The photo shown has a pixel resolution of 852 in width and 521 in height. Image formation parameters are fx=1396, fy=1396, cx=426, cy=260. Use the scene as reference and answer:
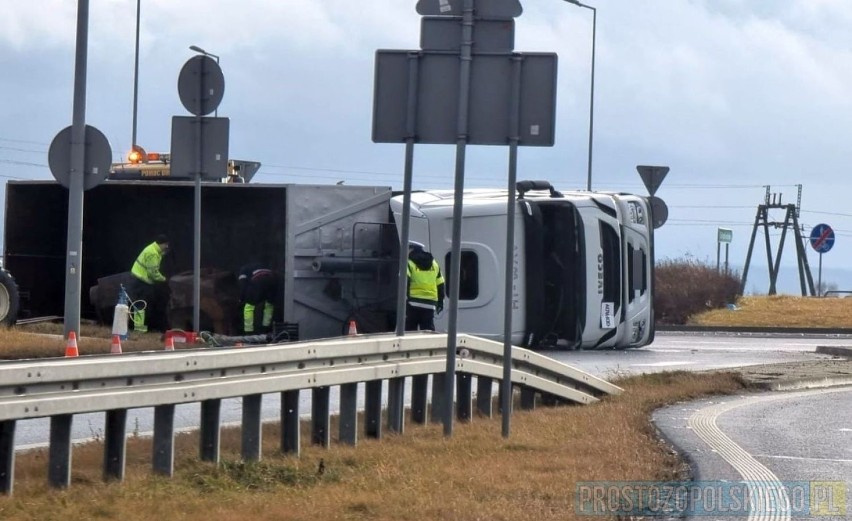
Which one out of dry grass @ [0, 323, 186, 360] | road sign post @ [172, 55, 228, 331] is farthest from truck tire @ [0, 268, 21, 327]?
road sign post @ [172, 55, 228, 331]

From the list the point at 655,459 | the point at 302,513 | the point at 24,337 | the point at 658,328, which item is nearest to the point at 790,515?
the point at 655,459

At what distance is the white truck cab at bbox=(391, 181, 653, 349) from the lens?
20875 millimetres

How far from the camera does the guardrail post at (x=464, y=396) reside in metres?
11.0

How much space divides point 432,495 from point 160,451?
1554mm

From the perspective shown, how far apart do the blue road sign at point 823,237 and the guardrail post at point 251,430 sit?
33650 mm

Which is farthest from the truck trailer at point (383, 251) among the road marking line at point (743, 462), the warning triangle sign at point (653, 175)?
the road marking line at point (743, 462)

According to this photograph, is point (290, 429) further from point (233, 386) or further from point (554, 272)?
point (554, 272)

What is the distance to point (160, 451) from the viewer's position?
25.2ft

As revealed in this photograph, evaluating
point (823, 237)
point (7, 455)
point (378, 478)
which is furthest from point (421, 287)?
point (823, 237)

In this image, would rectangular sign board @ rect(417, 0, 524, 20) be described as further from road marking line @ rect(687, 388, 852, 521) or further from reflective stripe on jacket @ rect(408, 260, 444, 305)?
reflective stripe on jacket @ rect(408, 260, 444, 305)

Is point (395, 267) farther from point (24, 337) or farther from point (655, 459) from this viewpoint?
point (655, 459)

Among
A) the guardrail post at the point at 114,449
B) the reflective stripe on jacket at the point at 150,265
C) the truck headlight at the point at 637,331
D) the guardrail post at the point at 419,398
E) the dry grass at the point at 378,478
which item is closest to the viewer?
the dry grass at the point at 378,478

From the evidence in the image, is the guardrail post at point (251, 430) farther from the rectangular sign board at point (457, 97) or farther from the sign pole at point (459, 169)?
the rectangular sign board at point (457, 97)

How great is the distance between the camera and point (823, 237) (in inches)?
1574
